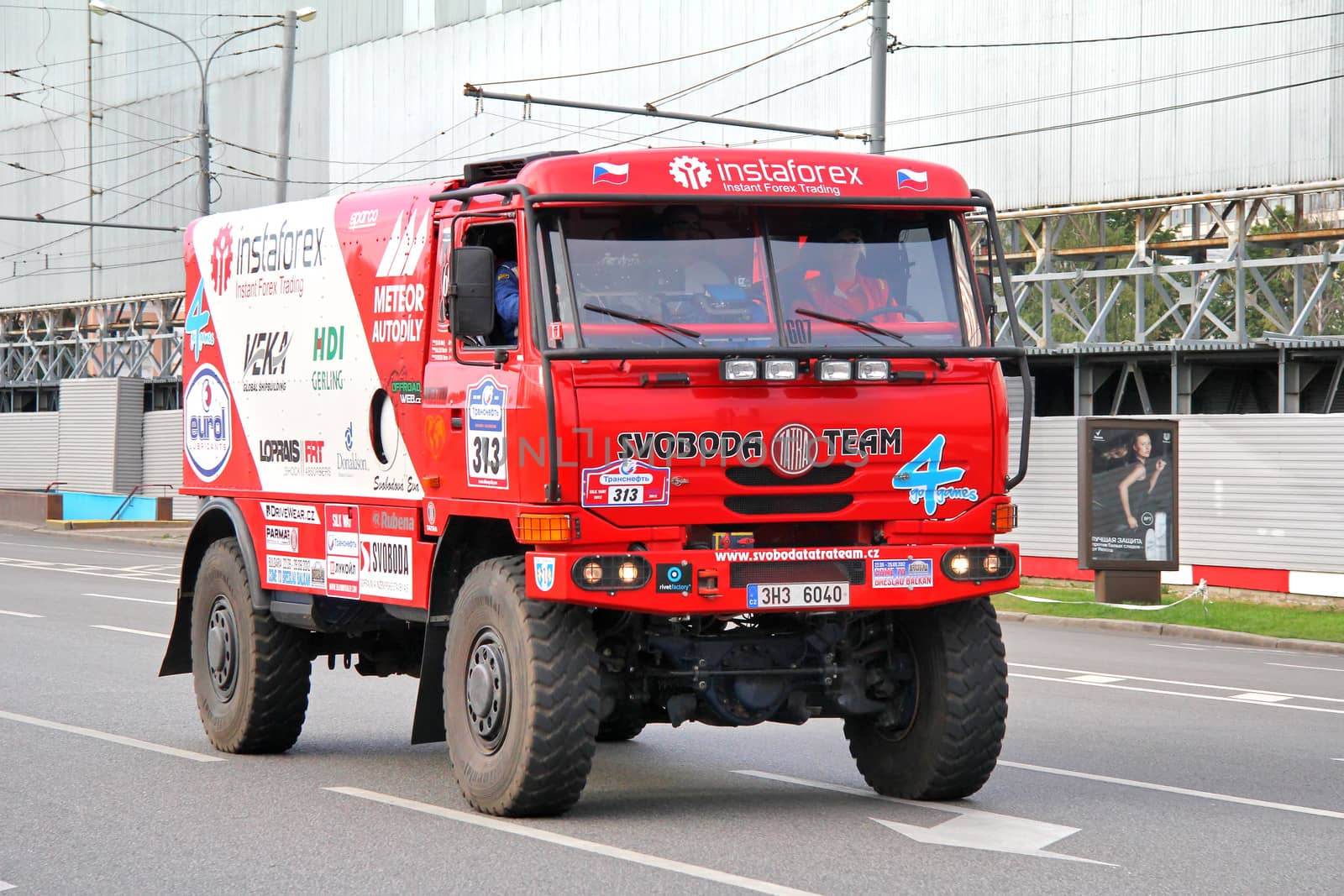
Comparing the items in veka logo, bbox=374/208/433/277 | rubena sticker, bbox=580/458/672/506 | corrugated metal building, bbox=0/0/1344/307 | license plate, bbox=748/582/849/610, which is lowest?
license plate, bbox=748/582/849/610

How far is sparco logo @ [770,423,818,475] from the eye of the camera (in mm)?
8523

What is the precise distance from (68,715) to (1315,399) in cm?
2477

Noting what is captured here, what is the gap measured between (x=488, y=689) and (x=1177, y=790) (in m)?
3.68

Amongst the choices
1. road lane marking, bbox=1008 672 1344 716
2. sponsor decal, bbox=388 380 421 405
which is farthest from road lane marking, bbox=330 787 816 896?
road lane marking, bbox=1008 672 1344 716

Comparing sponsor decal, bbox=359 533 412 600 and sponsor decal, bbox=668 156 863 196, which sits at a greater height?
sponsor decal, bbox=668 156 863 196

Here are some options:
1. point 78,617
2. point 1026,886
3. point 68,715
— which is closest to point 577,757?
point 1026,886

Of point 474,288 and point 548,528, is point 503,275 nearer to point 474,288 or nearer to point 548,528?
point 474,288

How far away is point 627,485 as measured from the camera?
8.33 meters

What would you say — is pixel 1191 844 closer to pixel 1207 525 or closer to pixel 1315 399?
pixel 1207 525

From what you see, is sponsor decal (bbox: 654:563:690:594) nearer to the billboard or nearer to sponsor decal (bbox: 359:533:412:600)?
sponsor decal (bbox: 359:533:412:600)

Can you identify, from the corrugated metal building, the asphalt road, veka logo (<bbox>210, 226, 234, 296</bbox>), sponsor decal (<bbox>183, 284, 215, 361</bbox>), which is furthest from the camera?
the corrugated metal building

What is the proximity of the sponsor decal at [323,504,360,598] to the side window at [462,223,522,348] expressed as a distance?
1.78 m

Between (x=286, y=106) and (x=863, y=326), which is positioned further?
(x=286, y=106)

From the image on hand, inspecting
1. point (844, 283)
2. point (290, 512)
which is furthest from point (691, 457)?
point (290, 512)
